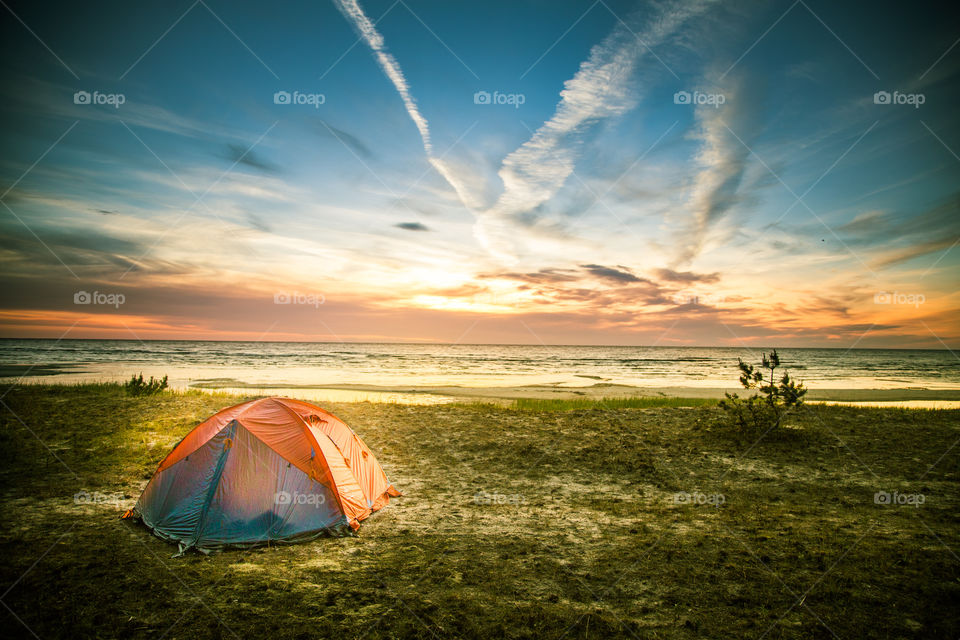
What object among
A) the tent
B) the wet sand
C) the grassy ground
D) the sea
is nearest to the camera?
the grassy ground

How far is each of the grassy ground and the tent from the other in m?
0.34

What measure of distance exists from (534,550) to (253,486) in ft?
15.0

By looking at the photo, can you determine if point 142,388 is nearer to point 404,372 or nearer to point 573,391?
point 573,391

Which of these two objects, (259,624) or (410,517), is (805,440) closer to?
(410,517)

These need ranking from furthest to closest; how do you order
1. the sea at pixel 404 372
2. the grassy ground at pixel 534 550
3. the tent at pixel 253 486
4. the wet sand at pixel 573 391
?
1. the sea at pixel 404 372
2. the wet sand at pixel 573 391
3. the tent at pixel 253 486
4. the grassy ground at pixel 534 550

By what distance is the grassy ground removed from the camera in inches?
194

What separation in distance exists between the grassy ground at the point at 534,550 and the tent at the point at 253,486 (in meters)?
0.34

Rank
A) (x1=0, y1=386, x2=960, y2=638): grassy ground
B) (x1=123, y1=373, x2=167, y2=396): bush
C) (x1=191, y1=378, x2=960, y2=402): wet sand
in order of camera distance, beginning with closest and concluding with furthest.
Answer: (x1=0, y1=386, x2=960, y2=638): grassy ground, (x1=123, y1=373, x2=167, y2=396): bush, (x1=191, y1=378, x2=960, y2=402): wet sand

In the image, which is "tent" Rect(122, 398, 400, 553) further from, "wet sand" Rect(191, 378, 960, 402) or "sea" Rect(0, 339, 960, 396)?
→ "sea" Rect(0, 339, 960, 396)

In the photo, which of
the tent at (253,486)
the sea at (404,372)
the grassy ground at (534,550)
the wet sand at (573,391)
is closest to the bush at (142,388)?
the grassy ground at (534,550)

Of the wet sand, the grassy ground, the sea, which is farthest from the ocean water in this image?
the grassy ground

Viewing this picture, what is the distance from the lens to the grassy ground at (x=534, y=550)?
4934 millimetres

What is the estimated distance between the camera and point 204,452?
294 inches

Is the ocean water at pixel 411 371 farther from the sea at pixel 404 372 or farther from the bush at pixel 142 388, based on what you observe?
the bush at pixel 142 388
